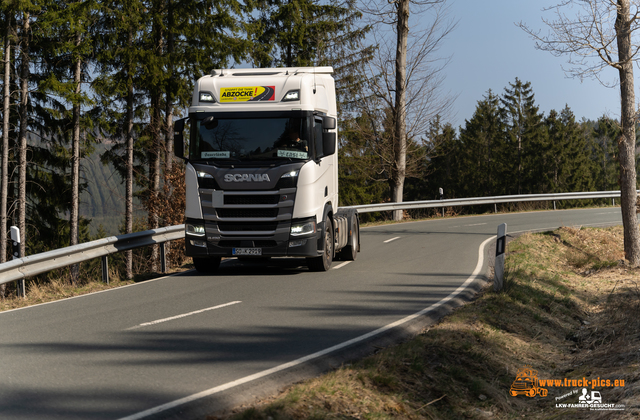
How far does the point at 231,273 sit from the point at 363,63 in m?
24.3

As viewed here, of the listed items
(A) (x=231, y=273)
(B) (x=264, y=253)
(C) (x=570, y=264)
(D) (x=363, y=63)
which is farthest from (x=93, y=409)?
(D) (x=363, y=63)

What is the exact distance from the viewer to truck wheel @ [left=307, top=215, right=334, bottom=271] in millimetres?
12117

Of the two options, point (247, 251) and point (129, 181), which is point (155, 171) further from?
point (247, 251)

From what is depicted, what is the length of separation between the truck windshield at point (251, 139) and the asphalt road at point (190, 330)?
Result: 2.44 metres

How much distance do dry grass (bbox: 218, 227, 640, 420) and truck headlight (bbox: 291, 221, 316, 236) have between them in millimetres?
3516

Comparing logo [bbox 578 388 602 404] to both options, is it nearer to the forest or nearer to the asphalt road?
the asphalt road

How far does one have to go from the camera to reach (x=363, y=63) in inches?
1345

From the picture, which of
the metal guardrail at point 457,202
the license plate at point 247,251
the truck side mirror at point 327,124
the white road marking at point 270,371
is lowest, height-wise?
the white road marking at point 270,371

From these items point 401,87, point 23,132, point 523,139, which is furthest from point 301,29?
point 523,139

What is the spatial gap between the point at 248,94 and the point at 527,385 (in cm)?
774

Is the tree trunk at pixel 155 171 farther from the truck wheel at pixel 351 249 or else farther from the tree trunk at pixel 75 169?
the truck wheel at pixel 351 249

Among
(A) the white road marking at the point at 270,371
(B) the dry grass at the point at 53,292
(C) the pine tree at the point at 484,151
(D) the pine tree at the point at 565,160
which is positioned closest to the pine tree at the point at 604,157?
(D) the pine tree at the point at 565,160

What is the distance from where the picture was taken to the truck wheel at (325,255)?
12.1m

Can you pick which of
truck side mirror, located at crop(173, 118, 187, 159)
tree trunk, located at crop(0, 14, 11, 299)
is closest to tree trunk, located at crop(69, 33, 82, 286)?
tree trunk, located at crop(0, 14, 11, 299)
